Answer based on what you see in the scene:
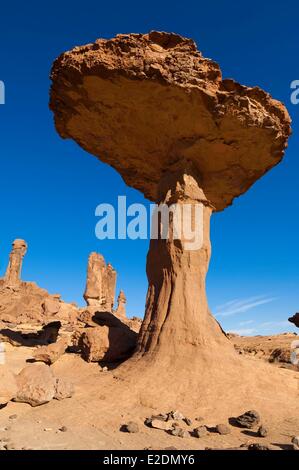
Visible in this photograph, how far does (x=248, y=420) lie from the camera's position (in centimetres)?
546

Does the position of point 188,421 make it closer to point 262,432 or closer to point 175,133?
point 262,432

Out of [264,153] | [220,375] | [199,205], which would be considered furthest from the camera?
[264,153]

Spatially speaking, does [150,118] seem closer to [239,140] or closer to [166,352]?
[239,140]

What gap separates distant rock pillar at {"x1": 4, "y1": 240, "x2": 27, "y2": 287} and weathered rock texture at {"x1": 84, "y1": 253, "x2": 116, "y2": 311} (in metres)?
10.6

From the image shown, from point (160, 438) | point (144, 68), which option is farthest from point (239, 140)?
point (160, 438)

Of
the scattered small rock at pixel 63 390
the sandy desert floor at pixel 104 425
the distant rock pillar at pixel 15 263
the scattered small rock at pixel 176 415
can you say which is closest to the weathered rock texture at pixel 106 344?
the sandy desert floor at pixel 104 425

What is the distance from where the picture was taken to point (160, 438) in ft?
16.1

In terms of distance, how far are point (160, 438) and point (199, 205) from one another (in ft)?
18.8

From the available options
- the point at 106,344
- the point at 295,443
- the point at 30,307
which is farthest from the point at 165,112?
the point at 30,307

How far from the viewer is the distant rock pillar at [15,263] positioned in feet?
160

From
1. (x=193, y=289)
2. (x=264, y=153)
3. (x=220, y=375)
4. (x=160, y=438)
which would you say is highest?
(x=264, y=153)

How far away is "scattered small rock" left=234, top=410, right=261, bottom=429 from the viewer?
213 inches

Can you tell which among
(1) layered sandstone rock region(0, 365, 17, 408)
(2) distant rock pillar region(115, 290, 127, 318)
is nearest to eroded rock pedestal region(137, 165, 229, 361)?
(1) layered sandstone rock region(0, 365, 17, 408)
